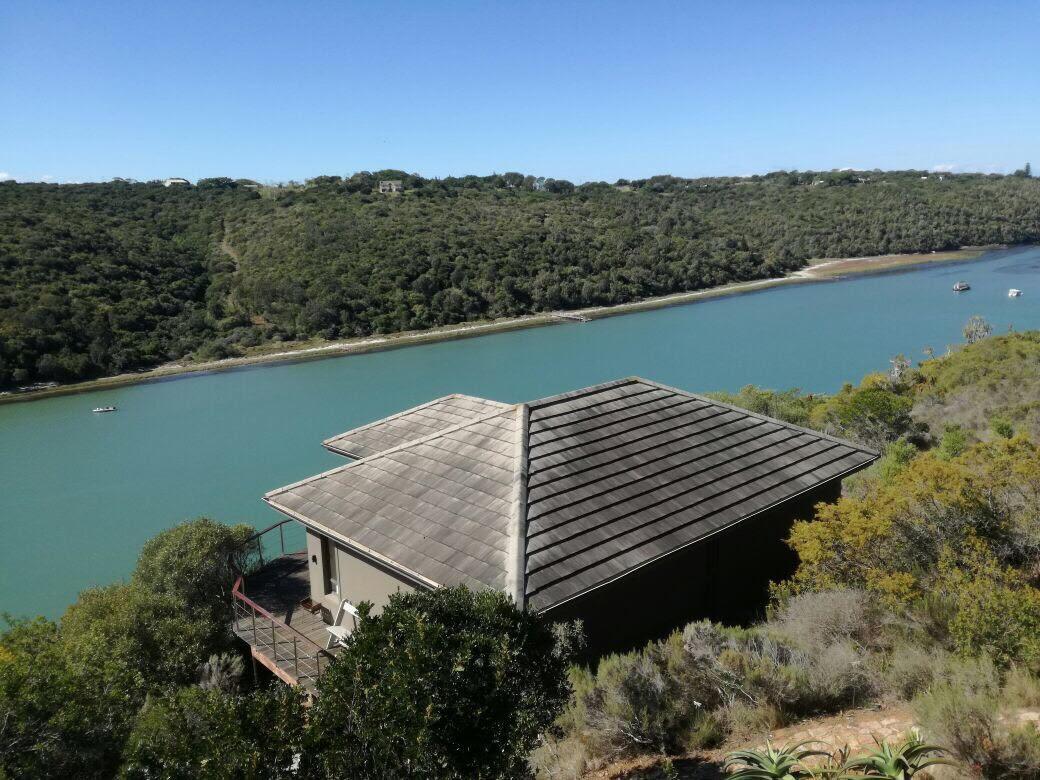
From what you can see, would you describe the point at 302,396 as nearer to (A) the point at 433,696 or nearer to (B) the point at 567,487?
(B) the point at 567,487

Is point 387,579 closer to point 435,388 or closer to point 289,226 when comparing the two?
point 435,388

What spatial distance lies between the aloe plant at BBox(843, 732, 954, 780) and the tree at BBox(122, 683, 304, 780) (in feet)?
9.07

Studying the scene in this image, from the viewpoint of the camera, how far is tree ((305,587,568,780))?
3.21 m

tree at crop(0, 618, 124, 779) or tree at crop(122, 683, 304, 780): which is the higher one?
tree at crop(122, 683, 304, 780)

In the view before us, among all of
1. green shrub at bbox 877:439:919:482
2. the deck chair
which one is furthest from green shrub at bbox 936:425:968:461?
the deck chair

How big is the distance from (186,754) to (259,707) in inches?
13.9

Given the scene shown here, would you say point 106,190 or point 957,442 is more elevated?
point 106,190

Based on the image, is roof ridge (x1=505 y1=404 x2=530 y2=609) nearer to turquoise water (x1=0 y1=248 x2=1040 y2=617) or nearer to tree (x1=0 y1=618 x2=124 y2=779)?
tree (x1=0 y1=618 x2=124 y2=779)

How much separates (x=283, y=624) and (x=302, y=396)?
30.9m

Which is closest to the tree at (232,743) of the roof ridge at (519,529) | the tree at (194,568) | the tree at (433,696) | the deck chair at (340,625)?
the tree at (433,696)

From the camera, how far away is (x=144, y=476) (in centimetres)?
2739

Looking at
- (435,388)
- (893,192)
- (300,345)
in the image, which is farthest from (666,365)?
(893,192)

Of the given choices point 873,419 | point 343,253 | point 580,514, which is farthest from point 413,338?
point 580,514

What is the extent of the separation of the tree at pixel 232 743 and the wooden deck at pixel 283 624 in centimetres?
419
